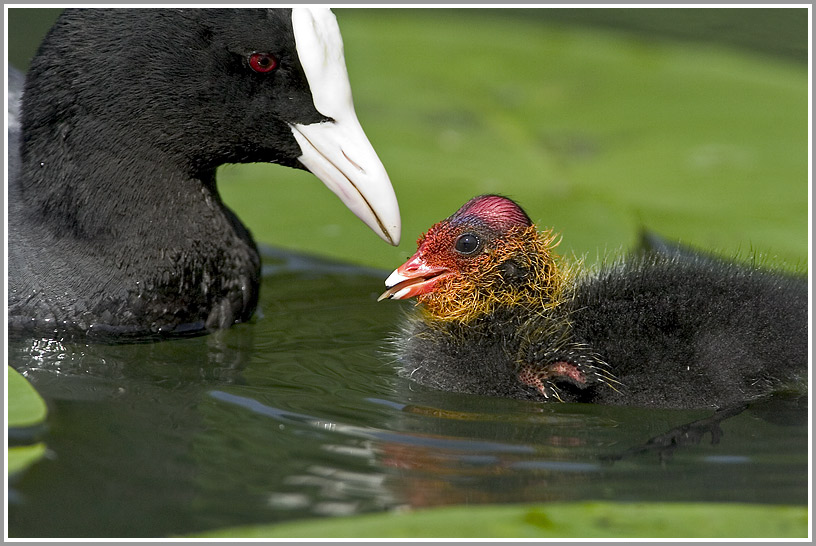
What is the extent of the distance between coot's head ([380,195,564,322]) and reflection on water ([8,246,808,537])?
25 centimetres

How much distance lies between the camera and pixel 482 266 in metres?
3.39

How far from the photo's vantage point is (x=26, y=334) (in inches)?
141

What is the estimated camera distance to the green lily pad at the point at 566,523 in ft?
7.74

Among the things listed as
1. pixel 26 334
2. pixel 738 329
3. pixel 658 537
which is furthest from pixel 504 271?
pixel 26 334

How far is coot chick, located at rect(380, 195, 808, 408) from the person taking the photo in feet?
10.4

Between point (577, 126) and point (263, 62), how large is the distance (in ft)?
7.24

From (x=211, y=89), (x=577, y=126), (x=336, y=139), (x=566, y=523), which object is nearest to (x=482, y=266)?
(x=336, y=139)

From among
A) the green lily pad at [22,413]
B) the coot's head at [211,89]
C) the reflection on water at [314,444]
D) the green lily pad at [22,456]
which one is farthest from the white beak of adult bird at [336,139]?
the green lily pad at [22,456]

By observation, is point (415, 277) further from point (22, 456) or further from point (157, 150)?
point (22, 456)

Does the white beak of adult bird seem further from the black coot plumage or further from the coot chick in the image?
the coot chick

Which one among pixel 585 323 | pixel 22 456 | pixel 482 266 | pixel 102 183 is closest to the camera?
pixel 22 456

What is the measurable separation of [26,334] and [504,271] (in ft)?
4.54

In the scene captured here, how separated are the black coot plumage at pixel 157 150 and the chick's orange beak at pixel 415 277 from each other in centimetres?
10

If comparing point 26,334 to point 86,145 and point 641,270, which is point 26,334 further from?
point 641,270
